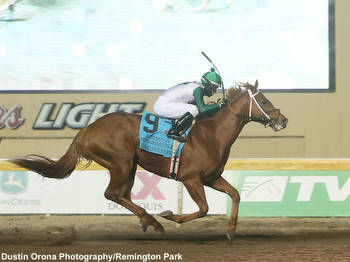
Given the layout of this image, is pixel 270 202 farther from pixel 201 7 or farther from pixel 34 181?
pixel 201 7

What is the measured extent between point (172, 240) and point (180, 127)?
85.6 inches

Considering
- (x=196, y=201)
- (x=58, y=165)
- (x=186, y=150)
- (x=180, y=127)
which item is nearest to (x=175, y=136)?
(x=180, y=127)

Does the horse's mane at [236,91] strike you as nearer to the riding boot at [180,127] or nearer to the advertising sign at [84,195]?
the riding boot at [180,127]

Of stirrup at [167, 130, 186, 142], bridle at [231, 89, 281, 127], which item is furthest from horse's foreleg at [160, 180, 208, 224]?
bridle at [231, 89, 281, 127]

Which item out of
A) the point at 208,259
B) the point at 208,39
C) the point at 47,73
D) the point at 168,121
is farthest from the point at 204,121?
the point at 47,73

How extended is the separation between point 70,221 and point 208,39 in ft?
27.2

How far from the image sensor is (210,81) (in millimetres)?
7773

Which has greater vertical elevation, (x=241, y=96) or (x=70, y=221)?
(x=241, y=96)

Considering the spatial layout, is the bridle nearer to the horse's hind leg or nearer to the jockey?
the jockey

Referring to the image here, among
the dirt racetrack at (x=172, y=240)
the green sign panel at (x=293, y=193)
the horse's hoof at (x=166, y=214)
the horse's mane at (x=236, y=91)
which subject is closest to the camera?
the dirt racetrack at (x=172, y=240)

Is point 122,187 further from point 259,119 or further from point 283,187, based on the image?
point 283,187

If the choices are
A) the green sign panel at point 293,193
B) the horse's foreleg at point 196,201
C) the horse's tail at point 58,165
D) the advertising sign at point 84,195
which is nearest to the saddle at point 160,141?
the horse's foreleg at point 196,201

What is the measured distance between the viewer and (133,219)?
452 inches

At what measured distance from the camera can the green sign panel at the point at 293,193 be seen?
11.3m
